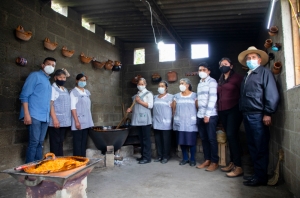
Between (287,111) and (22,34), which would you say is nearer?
(287,111)

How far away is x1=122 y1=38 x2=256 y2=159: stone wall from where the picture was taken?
5.03 metres

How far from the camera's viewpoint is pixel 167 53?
222 inches

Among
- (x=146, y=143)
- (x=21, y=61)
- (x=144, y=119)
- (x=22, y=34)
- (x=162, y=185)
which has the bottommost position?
(x=162, y=185)

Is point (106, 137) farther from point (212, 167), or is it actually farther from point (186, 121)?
point (212, 167)

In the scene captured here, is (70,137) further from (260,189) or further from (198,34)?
(198,34)

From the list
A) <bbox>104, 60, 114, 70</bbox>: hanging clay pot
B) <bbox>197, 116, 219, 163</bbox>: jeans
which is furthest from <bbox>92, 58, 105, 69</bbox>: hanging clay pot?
<bbox>197, 116, 219, 163</bbox>: jeans

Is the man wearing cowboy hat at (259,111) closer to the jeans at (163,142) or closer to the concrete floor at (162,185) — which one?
the concrete floor at (162,185)

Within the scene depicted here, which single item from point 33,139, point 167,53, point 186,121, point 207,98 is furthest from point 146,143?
point 167,53

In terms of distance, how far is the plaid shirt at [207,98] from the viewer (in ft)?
10.4

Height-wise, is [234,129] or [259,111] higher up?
[259,111]

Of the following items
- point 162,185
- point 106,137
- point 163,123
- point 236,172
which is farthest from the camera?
point 163,123

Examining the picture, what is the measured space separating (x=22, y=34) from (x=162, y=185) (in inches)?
108

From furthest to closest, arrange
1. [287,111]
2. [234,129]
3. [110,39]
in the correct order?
[110,39], [234,129], [287,111]

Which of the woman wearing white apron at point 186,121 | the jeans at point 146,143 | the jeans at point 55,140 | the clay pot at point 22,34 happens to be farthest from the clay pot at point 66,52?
the woman wearing white apron at point 186,121
